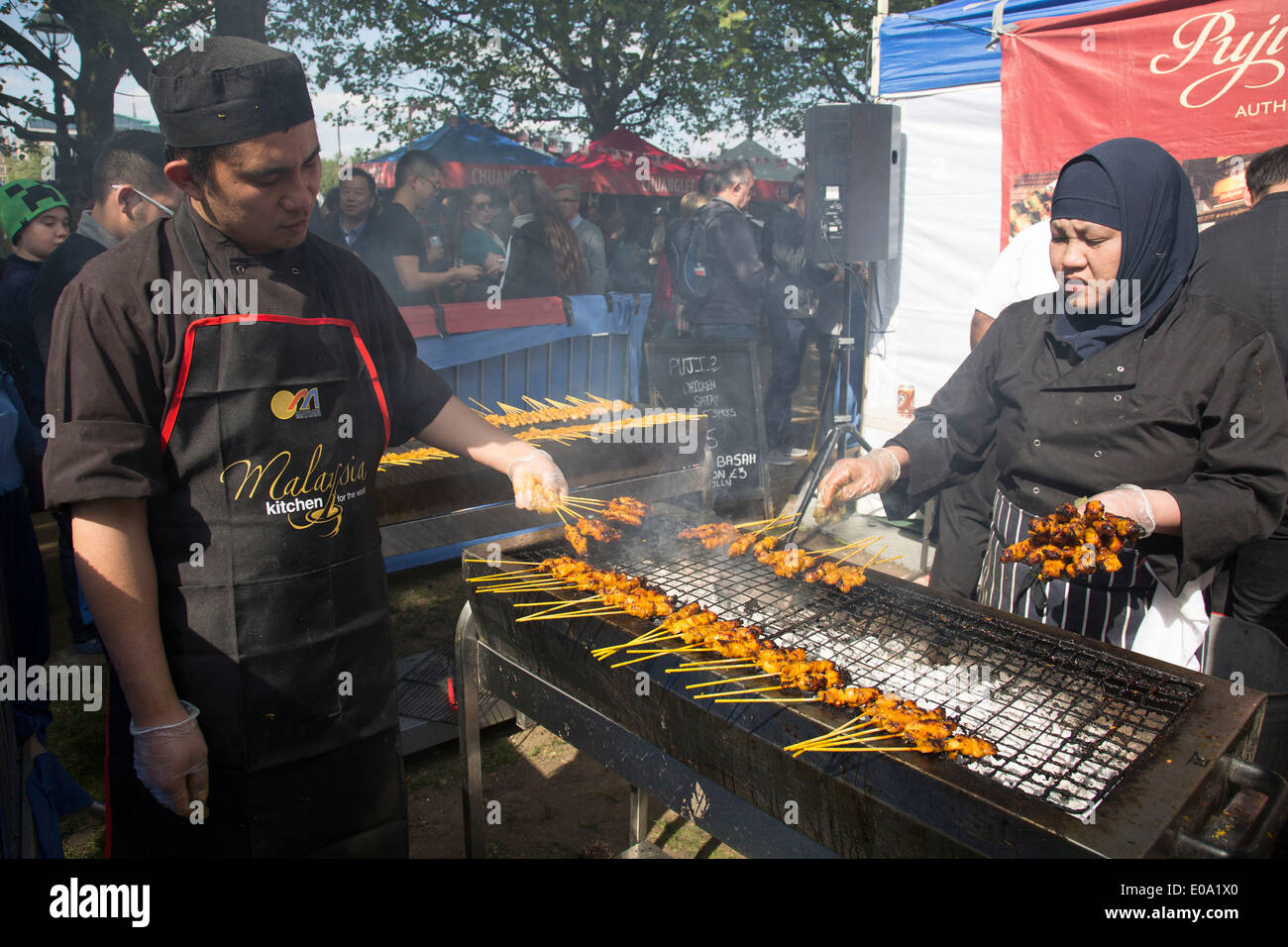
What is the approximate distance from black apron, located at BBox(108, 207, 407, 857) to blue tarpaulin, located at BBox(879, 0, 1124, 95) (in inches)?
225

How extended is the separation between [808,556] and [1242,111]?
169 inches

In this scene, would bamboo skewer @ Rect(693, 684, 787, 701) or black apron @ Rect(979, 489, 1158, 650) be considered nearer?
bamboo skewer @ Rect(693, 684, 787, 701)

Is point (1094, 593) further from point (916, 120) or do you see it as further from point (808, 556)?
point (916, 120)

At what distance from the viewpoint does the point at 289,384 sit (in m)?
2.13

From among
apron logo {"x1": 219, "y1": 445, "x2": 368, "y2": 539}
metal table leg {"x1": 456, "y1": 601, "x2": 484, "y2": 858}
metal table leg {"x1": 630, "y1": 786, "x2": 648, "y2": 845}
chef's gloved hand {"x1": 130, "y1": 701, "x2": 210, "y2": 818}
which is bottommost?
metal table leg {"x1": 630, "y1": 786, "x2": 648, "y2": 845}

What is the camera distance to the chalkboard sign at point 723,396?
24.5ft

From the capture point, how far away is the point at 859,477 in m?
3.16

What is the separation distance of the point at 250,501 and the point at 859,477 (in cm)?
214

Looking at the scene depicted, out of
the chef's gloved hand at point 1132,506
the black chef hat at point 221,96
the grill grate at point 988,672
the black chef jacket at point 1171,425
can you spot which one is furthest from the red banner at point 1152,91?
the black chef hat at point 221,96

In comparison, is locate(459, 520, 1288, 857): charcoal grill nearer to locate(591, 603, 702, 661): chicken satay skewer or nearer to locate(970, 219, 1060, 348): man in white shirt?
locate(591, 603, 702, 661): chicken satay skewer

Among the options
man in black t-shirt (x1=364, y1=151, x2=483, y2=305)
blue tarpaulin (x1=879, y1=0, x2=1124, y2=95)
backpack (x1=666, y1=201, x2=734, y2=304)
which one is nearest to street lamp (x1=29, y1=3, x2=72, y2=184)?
man in black t-shirt (x1=364, y1=151, x2=483, y2=305)

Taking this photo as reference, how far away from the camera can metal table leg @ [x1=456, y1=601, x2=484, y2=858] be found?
3.00 m

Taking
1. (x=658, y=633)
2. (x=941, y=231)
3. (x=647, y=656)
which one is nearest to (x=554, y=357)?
(x=941, y=231)
